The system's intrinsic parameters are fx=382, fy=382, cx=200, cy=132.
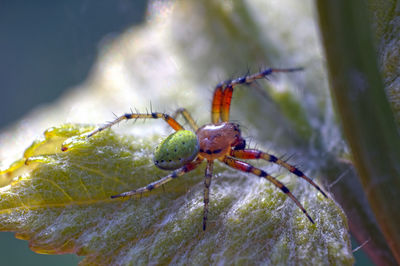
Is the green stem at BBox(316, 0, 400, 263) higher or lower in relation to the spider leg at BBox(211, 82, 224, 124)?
lower

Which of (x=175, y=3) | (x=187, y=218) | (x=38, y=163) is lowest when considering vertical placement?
(x=187, y=218)

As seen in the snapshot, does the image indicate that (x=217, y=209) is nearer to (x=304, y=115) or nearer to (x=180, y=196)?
(x=180, y=196)

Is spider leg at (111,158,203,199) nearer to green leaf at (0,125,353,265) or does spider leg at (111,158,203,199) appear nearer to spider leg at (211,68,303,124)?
green leaf at (0,125,353,265)

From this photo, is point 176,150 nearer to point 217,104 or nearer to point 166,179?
point 166,179

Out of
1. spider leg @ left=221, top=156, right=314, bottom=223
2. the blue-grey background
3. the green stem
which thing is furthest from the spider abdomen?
the blue-grey background

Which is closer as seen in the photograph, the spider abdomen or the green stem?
the green stem

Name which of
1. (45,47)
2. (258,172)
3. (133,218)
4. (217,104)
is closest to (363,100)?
(258,172)

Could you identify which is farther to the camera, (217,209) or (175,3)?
(175,3)

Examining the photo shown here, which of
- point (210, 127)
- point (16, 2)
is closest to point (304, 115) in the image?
point (210, 127)
